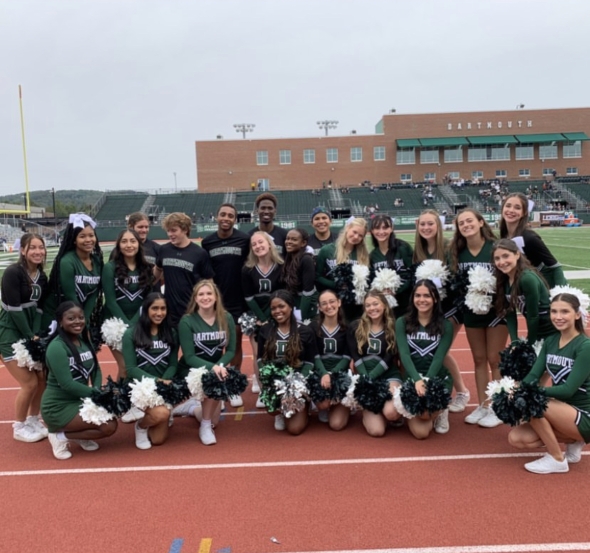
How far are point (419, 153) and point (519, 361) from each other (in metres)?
56.8

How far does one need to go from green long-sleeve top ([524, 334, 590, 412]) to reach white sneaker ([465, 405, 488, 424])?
89 centimetres

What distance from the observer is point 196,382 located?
4406 millimetres

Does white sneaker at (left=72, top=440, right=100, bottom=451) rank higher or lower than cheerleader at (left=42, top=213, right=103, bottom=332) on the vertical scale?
lower

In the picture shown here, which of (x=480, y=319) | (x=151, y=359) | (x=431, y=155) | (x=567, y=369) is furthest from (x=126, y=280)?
(x=431, y=155)

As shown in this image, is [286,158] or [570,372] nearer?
[570,372]

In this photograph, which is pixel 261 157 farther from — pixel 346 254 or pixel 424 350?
pixel 424 350

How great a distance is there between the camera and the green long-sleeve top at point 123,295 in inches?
190

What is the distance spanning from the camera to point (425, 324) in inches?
181

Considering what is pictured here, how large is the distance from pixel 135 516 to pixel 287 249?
2694mm

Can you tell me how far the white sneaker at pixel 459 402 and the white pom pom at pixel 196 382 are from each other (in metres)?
2.27

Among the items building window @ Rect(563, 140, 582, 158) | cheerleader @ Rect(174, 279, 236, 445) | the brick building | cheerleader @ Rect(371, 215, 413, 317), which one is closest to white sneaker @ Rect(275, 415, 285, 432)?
cheerleader @ Rect(174, 279, 236, 445)

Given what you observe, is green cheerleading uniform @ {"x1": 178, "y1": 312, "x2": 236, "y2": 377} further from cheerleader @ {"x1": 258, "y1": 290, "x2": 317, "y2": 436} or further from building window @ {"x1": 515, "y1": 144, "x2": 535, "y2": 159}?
building window @ {"x1": 515, "y1": 144, "x2": 535, "y2": 159}

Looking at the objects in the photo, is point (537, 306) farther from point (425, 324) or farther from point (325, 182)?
point (325, 182)

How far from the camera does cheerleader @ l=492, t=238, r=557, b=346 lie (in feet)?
13.4
